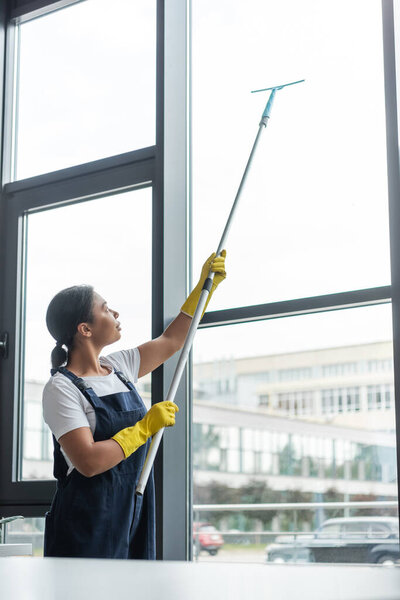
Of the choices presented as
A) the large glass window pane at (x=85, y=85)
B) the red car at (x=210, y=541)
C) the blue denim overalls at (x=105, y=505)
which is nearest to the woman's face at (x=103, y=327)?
the blue denim overalls at (x=105, y=505)

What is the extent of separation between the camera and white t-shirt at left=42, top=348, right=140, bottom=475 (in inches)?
81.4

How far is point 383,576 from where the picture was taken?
1.56 feet

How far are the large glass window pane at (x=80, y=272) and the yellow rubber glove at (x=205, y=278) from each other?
10.2 inches

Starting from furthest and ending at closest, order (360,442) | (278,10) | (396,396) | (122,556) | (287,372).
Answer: (287,372) < (360,442) < (278,10) < (122,556) < (396,396)

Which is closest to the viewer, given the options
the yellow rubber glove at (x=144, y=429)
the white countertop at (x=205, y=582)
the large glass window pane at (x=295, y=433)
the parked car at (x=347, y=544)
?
the white countertop at (x=205, y=582)

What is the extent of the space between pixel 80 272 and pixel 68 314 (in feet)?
1.60

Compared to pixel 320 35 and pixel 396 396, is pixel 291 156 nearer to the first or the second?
pixel 320 35

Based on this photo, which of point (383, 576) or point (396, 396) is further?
point (396, 396)

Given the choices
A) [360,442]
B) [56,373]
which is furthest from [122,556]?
[360,442]

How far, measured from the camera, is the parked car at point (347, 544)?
2.17 metres

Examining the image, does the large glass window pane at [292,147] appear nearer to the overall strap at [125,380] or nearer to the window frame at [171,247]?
the window frame at [171,247]

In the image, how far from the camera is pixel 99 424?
212cm

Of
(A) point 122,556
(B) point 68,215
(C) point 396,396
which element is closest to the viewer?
(C) point 396,396

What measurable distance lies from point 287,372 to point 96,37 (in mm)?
3778
